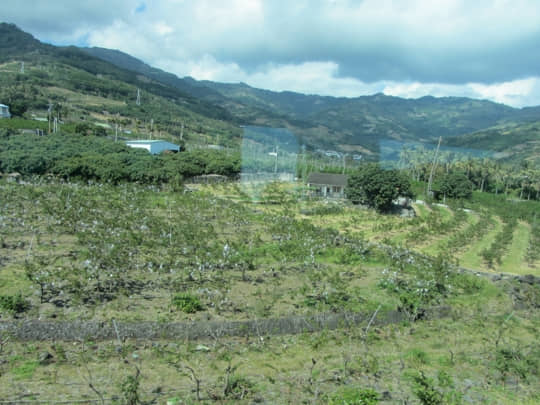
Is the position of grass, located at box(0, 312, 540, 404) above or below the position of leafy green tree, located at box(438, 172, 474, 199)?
below

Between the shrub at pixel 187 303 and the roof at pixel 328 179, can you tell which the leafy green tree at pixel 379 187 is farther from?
the shrub at pixel 187 303

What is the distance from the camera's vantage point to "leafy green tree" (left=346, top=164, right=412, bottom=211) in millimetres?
24891

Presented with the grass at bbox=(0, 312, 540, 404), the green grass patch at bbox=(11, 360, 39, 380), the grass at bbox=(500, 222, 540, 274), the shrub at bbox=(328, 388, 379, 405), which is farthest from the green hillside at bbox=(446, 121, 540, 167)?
the green grass patch at bbox=(11, 360, 39, 380)

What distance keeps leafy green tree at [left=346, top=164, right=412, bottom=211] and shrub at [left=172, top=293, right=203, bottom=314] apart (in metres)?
18.9

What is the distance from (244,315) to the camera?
794 cm

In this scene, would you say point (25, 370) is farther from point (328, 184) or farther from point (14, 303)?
point (328, 184)

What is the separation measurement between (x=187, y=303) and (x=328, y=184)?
96.1ft

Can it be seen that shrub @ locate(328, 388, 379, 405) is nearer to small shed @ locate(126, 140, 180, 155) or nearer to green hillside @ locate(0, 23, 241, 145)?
small shed @ locate(126, 140, 180, 155)

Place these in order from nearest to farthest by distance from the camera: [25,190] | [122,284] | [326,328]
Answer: [326,328] → [122,284] → [25,190]

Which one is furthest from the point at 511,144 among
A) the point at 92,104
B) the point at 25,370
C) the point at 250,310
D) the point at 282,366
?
the point at 25,370

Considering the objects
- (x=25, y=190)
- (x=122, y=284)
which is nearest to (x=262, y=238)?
(x=122, y=284)

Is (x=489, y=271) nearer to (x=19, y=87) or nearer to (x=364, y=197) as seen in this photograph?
(x=364, y=197)

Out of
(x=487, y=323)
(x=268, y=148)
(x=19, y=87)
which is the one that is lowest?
(x=487, y=323)

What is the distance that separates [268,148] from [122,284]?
15.9 metres
